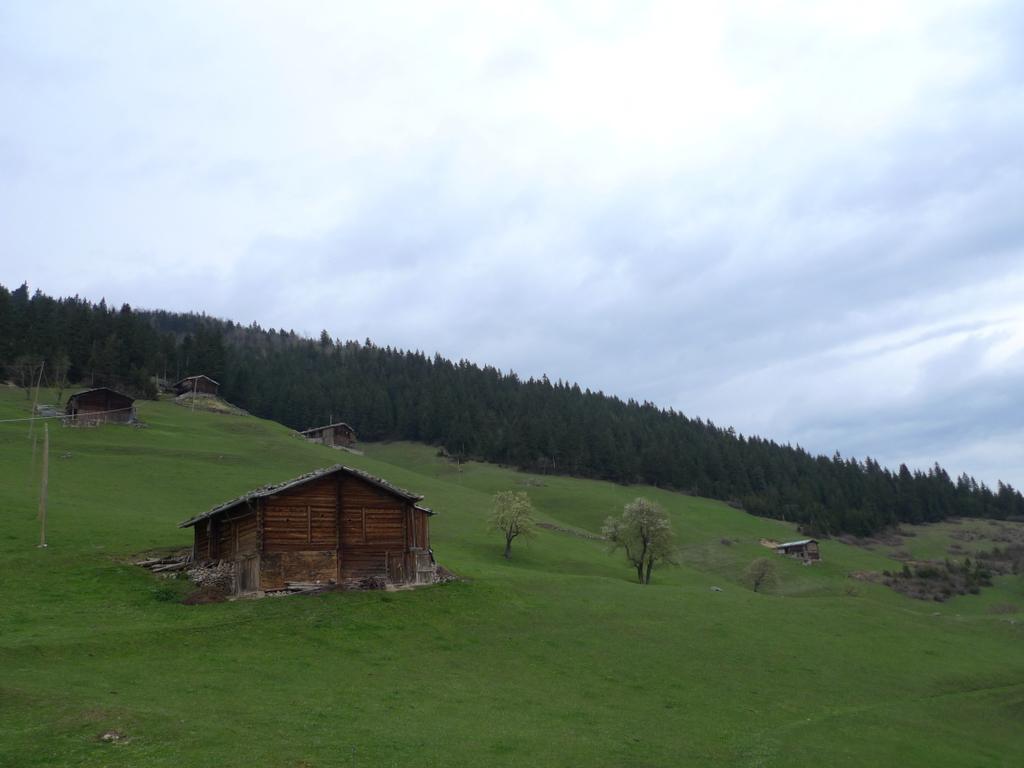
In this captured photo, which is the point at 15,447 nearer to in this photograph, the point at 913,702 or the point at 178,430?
the point at 178,430

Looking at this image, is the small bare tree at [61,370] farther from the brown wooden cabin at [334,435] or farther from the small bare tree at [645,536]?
the small bare tree at [645,536]

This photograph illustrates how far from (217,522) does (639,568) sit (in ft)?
136

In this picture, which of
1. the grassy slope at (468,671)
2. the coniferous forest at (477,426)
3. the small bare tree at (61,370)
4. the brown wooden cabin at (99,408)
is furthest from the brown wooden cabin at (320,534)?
the coniferous forest at (477,426)

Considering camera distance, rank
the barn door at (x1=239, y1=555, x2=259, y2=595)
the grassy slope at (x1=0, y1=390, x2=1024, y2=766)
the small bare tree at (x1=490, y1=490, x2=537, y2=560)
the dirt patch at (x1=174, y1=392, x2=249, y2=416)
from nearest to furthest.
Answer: the grassy slope at (x1=0, y1=390, x2=1024, y2=766) < the barn door at (x1=239, y1=555, x2=259, y2=595) < the small bare tree at (x1=490, y1=490, x2=537, y2=560) < the dirt patch at (x1=174, y1=392, x2=249, y2=416)

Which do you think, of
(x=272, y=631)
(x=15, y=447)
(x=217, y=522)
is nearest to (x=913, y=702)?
(x=272, y=631)

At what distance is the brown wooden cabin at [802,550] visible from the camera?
110812 millimetres

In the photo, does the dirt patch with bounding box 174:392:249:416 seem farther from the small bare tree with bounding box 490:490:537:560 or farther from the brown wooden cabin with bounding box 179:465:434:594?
the brown wooden cabin with bounding box 179:465:434:594

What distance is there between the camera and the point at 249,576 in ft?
138

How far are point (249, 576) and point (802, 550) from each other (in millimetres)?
91284

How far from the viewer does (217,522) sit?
46250 mm

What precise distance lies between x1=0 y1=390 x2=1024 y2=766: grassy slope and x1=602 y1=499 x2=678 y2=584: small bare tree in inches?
395

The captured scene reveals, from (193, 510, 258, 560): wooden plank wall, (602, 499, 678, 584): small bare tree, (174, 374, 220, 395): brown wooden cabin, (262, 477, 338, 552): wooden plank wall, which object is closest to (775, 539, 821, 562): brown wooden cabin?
(602, 499, 678, 584): small bare tree

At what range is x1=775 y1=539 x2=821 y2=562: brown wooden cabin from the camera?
111 meters

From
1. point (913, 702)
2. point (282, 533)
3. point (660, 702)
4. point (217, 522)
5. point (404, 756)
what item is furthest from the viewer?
point (217, 522)
